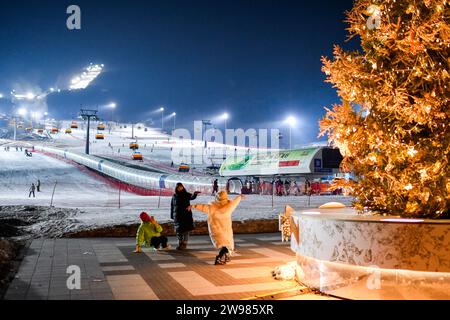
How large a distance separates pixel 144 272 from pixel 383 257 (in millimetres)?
4380

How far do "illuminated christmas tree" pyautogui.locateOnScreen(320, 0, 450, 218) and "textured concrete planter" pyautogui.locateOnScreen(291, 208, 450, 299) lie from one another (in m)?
0.86

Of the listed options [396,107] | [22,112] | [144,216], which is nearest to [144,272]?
[144,216]

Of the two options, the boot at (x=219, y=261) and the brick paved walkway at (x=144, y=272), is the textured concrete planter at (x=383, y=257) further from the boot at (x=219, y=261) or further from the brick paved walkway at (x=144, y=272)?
the boot at (x=219, y=261)

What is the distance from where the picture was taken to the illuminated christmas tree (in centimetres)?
626

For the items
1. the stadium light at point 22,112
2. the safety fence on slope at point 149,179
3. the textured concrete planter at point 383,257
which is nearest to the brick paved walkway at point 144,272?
the textured concrete planter at point 383,257

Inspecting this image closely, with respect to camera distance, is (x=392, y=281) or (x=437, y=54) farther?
(x=437, y=54)

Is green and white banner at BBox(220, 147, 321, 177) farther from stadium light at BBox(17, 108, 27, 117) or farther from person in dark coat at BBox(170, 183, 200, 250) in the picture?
stadium light at BBox(17, 108, 27, 117)

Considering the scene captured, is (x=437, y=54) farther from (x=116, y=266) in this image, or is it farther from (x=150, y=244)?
(x=150, y=244)

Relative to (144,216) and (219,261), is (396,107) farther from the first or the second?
(144,216)

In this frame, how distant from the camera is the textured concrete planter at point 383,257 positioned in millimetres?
5500

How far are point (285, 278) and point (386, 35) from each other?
4.33m

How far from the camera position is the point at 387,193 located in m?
6.77

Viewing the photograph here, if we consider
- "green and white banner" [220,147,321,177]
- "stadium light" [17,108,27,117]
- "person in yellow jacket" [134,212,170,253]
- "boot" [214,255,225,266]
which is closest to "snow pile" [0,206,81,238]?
"person in yellow jacket" [134,212,170,253]
